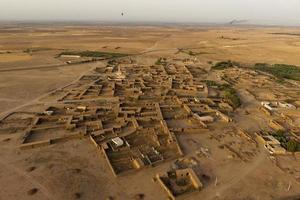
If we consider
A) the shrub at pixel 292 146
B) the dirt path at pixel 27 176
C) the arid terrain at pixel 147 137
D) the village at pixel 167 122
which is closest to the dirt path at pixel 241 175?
the arid terrain at pixel 147 137

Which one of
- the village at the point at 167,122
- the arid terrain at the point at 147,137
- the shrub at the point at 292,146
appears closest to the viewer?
the arid terrain at the point at 147,137

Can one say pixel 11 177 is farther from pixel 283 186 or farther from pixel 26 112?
pixel 283 186

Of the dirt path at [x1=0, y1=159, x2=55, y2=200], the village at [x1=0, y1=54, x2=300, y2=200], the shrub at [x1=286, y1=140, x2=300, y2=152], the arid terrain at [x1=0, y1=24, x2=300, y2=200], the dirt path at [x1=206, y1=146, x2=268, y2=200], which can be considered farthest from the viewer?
the shrub at [x1=286, y1=140, x2=300, y2=152]

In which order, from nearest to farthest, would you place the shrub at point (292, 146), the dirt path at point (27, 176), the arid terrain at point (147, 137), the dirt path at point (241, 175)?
the dirt path at point (27, 176), the dirt path at point (241, 175), the arid terrain at point (147, 137), the shrub at point (292, 146)

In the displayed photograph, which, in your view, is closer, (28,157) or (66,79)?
(28,157)

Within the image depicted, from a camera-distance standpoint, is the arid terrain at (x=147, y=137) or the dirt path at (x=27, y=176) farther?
the arid terrain at (x=147, y=137)

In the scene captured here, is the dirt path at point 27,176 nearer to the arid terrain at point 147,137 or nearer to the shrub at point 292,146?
the arid terrain at point 147,137

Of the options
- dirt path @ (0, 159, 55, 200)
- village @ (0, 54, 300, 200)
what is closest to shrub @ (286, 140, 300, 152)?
village @ (0, 54, 300, 200)

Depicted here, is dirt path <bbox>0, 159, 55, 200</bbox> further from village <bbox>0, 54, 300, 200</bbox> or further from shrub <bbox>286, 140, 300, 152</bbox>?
shrub <bbox>286, 140, 300, 152</bbox>

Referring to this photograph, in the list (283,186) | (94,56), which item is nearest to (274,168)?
(283,186)

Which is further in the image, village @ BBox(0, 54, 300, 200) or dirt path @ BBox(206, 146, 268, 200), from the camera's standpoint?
village @ BBox(0, 54, 300, 200)

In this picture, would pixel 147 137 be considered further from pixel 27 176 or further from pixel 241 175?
pixel 27 176
